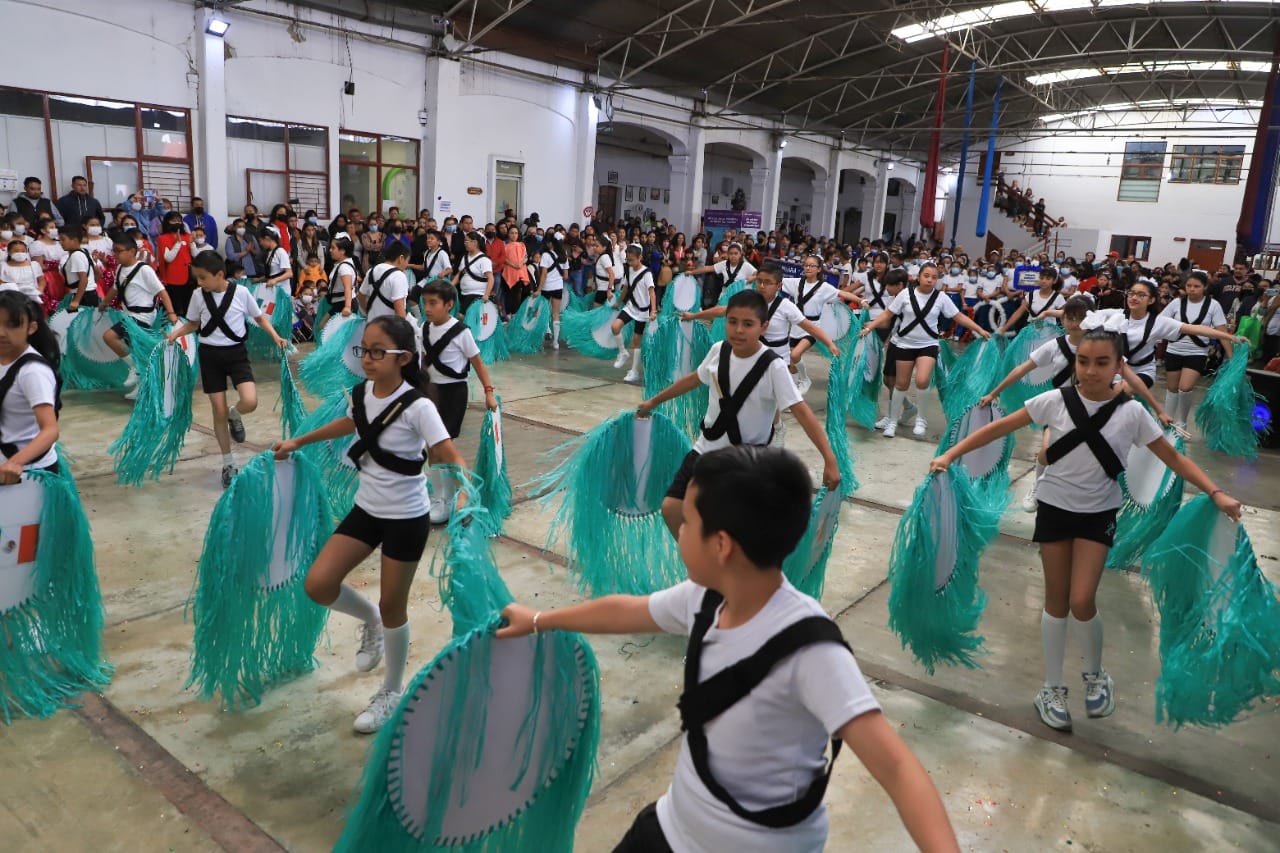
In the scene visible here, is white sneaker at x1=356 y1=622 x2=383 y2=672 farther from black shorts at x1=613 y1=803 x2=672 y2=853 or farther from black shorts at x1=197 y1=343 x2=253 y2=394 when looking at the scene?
black shorts at x1=197 y1=343 x2=253 y2=394

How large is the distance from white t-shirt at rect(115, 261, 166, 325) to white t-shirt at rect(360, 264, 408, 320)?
1.73 meters

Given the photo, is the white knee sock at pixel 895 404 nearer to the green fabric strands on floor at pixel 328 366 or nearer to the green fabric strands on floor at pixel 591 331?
the green fabric strands on floor at pixel 591 331

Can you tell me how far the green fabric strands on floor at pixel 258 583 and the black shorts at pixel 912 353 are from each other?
18.6ft

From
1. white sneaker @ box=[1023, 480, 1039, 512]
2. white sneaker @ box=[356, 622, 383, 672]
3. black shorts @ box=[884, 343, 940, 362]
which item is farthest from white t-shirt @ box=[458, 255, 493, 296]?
white sneaker @ box=[356, 622, 383, 672]

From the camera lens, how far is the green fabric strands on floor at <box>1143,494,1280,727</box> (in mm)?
2938

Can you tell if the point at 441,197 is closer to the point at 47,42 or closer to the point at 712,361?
the point at 47,42

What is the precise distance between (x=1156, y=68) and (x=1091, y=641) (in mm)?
26833

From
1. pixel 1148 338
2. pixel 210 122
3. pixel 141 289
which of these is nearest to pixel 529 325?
pixel 141 289

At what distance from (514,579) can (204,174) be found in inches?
408

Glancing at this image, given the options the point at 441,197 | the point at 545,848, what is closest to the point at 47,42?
the point at 441,197

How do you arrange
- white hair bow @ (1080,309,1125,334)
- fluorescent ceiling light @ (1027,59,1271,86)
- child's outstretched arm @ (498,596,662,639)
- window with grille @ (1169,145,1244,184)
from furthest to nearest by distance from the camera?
1. window with grille @ (1169,145,1244,184)
2. fluorescent ceiling light @ (1027,59,1271,86)
3. white hair bow @ (1080,309,1125,334)
4. child's outstretched arm @ (498,596,662,639)

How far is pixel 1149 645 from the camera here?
426cm

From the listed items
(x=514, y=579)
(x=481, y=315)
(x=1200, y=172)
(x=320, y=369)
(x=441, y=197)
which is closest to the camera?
(x=514, y=579)

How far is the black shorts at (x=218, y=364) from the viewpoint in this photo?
5.60m
